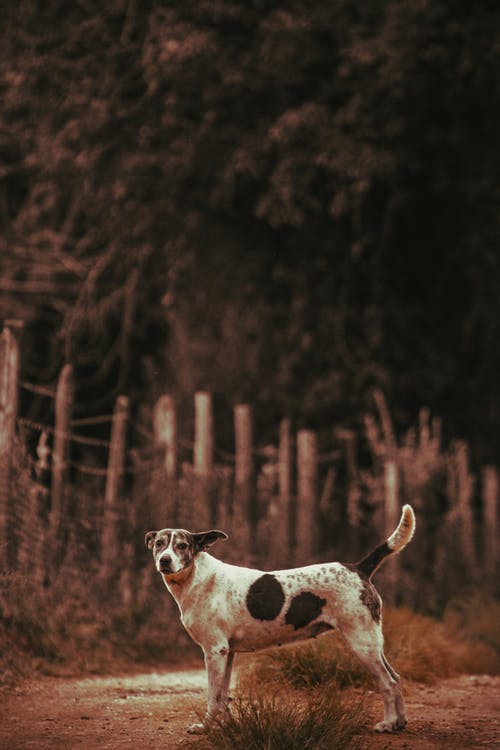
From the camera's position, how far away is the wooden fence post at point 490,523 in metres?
16.3

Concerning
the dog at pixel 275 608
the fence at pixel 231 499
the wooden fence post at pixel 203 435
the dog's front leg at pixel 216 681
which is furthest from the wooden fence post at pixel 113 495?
the dog's front leg at pixel 216 681

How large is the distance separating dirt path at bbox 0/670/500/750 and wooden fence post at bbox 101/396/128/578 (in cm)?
163

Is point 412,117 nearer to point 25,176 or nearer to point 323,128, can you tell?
point 323,128

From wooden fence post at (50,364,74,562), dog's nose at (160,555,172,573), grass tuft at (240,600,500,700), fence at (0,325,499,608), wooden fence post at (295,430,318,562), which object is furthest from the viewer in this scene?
wooden fence post at (295,430,318,562)

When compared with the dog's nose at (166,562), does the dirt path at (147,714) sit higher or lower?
lower

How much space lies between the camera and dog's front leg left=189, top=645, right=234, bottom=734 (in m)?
6.21

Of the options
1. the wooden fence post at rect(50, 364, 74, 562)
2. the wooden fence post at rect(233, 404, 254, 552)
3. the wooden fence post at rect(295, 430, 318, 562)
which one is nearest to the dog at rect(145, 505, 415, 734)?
the wooden fence post at rect(50, 364, 74, 562)

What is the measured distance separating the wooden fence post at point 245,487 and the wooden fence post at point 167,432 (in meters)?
0.95

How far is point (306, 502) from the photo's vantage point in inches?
520

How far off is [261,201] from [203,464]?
20.4 ft

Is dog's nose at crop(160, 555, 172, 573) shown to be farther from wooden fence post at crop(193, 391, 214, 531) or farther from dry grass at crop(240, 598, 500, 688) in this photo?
wooden fence post at crop(193, 391, 214, 531)

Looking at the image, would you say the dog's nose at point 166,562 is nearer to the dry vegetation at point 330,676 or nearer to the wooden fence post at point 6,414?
the dry vegetation at point 330,676

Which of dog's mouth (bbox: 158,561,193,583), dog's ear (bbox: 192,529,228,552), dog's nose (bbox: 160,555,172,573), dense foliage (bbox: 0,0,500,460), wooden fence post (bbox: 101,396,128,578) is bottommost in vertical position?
dog's mouth (bbox: 158,561,193,583)

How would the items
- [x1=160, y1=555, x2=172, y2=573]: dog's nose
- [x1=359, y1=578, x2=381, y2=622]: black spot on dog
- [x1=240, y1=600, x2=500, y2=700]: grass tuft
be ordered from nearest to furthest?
[x1=160, y1=555, x2=172, y2=573]: dog's nose
[x1=359, y1=578, x2=381, y2=622]: black spot on dog
[x1=240, y1=600, x2=500, y2=700]: grass tuft
